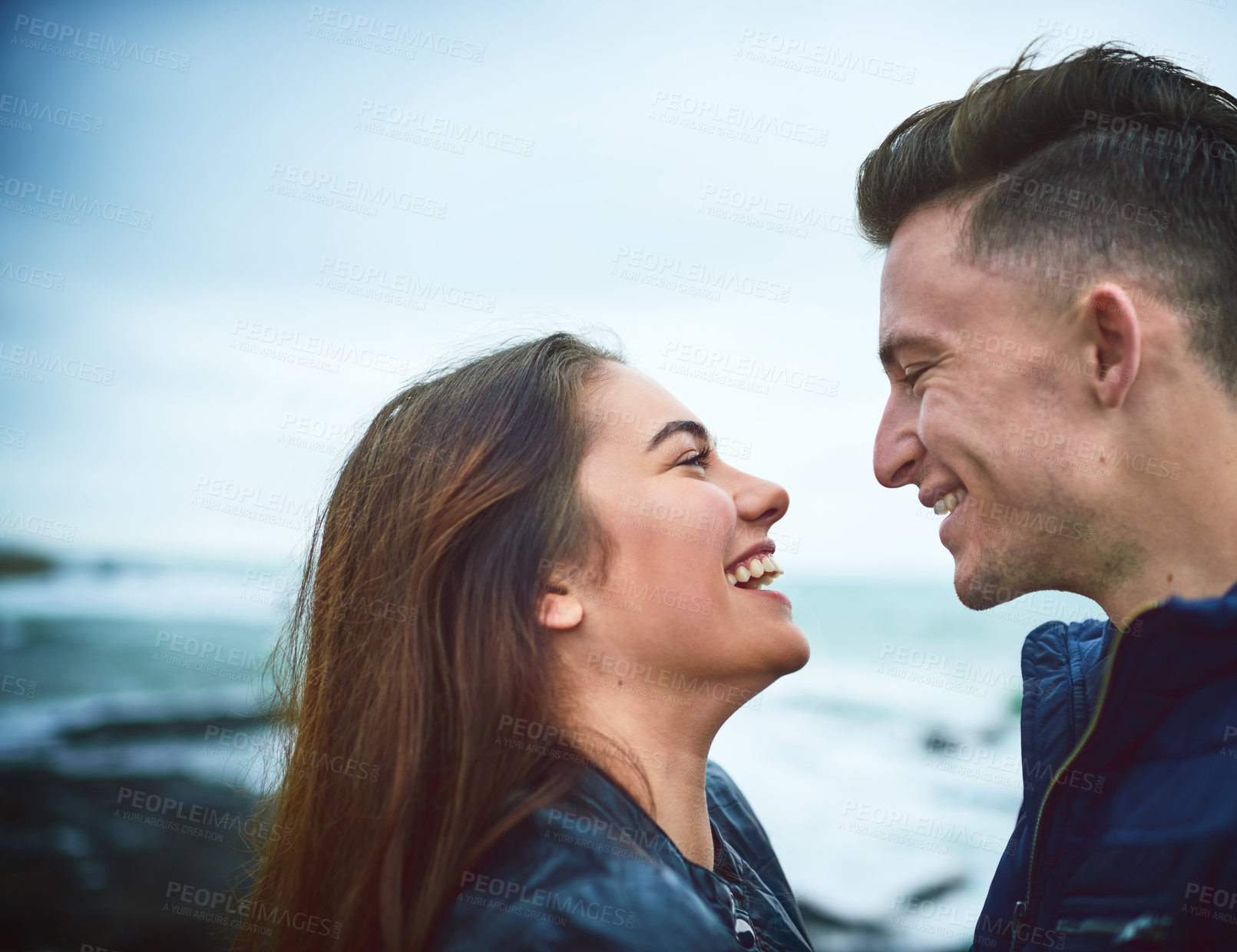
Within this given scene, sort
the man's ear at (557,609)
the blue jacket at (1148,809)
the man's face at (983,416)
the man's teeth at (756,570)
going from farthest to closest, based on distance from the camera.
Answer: the man's teeth at (756,570)
the man's ear at (557,609)
the man's face at (983,416)
the blue jacket at (1148,809)

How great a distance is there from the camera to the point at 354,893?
86.1 inches

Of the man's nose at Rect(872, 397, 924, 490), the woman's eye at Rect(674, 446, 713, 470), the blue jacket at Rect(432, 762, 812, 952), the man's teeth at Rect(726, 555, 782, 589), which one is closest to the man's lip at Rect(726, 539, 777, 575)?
the man's teeth at Rect(726, 555, 782, 589)

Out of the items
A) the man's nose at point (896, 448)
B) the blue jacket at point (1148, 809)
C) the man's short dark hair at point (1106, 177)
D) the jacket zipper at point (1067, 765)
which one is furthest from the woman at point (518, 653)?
the man's short dark hair at point (1106, 177)

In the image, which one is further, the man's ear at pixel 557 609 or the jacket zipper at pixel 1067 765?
the man's ear at pixel 557 609

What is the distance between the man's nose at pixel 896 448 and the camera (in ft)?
9.33

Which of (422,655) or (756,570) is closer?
(422,655)

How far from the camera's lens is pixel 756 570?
2.82 meters

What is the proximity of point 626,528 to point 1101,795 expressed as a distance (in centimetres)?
140

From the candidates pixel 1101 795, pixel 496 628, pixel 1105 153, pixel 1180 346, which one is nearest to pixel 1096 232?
pixel 1105 153

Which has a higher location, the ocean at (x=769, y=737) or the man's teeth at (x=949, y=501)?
the man's teeth at (x=949, y=501)

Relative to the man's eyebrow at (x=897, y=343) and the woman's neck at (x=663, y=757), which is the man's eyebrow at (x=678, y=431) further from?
the woman's neck at (x=663, y=757)

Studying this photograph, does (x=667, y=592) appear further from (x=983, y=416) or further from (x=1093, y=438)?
(x=1093, y=438)

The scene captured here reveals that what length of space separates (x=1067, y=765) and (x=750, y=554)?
1084 millimetres

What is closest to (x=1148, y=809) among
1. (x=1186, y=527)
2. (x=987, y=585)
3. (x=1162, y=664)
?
(x=1162, y=664)
